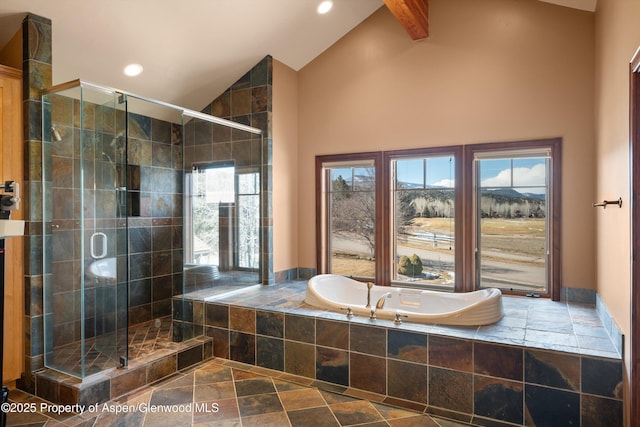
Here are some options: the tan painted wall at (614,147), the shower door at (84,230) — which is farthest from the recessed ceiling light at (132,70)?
the tan painted wall at (614,147)

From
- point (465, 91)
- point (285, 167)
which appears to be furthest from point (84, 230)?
point (465, 91)

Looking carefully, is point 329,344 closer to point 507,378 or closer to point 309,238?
point 507,378

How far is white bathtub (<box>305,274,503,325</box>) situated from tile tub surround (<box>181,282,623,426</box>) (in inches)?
3.6

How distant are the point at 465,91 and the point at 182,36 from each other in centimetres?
257

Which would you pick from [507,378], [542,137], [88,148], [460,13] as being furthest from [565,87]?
[88,148]

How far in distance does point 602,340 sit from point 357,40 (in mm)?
3428

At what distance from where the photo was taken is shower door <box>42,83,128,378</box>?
2.69m

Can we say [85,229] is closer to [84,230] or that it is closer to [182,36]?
[84,230]

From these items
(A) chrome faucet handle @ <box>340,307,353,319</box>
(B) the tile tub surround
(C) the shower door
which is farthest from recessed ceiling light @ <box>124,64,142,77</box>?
(A) chrome faucet handle @ <box>340,307,353,319</box>

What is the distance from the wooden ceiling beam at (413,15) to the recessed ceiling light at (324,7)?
24.8 inches

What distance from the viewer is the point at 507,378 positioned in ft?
7.75

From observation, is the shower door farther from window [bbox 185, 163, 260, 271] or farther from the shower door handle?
window [bbox 185, 163, 260, 271]

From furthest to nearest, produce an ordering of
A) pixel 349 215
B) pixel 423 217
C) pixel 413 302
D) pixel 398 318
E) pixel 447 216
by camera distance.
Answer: pixel 349 215 < pixel 423 217 < pixel 447 216 < pixel 413 302 < pixel 398 318

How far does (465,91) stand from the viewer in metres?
3.68
